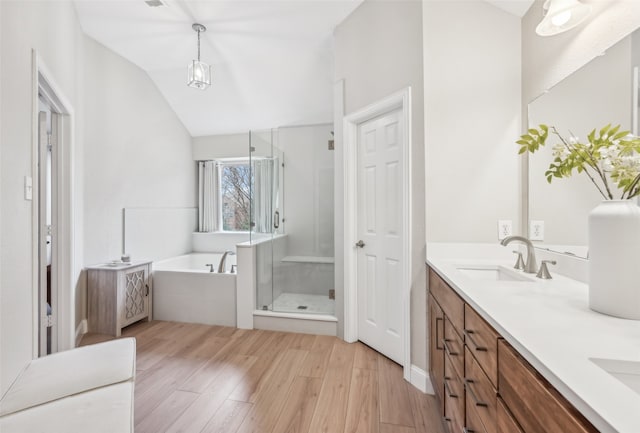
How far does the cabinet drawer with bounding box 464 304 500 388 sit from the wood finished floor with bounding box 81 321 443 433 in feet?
2.77

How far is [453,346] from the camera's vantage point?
4.43ft

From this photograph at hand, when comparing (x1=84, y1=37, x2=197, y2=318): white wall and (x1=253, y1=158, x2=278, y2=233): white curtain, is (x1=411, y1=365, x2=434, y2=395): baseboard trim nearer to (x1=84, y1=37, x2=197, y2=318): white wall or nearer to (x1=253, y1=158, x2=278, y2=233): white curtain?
(x1=253, y1=158, x2=278, y2=233): white curtain

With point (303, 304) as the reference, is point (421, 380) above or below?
below

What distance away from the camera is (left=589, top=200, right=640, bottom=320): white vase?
911 millimetres

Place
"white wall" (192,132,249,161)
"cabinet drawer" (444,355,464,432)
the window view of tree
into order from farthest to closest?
"white wall" (192,132,249,161), the window view of tree, "cabinet drawer" (444,355,464,432)

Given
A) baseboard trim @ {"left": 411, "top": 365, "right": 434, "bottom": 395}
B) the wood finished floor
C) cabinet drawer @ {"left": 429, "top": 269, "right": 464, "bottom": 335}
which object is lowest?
the wood finished floor

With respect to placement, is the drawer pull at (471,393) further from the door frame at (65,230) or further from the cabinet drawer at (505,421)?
the door frame at (65,230)

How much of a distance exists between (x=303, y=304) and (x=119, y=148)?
2.81 metres

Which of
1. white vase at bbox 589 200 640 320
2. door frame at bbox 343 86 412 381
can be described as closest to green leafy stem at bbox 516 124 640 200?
white vase at bbox 589 200 640 320

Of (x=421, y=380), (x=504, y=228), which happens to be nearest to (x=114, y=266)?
(x=421, y=380)

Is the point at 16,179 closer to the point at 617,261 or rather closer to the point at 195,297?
the point at 195,297

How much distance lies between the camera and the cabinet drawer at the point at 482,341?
90cm

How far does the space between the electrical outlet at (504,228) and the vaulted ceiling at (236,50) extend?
4.46 ft

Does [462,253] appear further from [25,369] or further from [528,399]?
[25,369]
